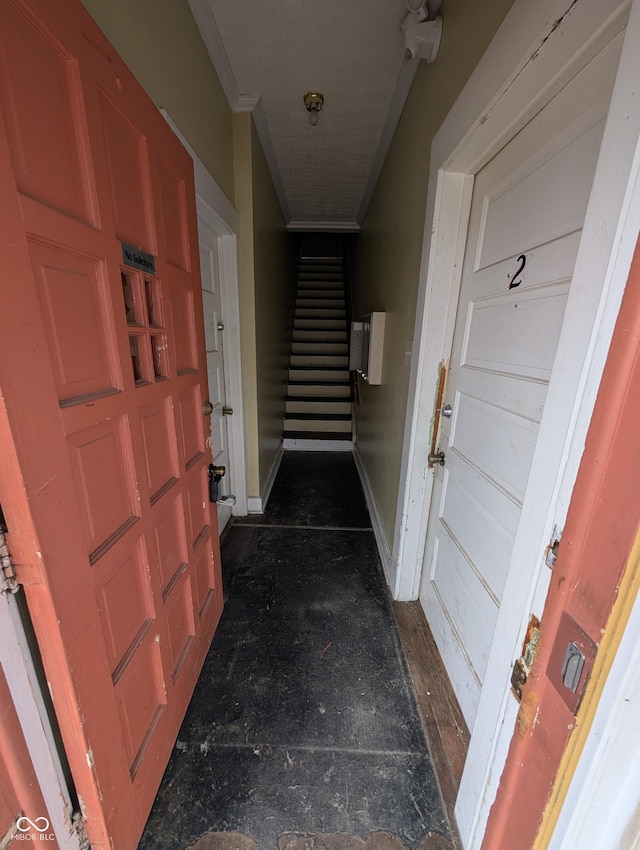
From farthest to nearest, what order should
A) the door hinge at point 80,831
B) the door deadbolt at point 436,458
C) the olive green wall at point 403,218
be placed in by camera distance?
the door deadbolt at point 436,458, the olive green wall at point 403,218, the door hinge at point 80,831

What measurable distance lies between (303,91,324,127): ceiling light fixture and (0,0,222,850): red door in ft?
3.97

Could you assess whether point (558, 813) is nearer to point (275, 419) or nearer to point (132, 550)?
point (132, 550)

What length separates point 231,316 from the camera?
7.30ft

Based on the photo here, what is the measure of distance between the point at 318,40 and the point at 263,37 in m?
0.25

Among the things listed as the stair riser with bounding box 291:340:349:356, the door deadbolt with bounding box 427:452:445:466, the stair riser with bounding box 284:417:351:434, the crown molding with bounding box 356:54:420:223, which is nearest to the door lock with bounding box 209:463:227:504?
the door deadbolt with bounding box 427:452:445:466

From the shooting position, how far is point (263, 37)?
4.99ft

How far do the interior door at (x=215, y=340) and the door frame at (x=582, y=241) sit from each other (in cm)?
126

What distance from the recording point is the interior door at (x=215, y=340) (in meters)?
1.95

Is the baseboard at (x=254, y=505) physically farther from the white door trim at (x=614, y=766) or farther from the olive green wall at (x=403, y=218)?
the white door trim at (x=614, y=766)

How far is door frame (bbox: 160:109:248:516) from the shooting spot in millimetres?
1746

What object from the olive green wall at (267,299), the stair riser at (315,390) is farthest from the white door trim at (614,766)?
the stair riser at (315,390)

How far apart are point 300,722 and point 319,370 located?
13.7 ft

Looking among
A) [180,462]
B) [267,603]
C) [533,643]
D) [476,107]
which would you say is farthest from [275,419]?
[533,643]

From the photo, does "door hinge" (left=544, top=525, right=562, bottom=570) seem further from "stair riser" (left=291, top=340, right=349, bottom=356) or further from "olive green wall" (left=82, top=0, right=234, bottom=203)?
"stair riser" (left=291, top=340, right=349, bottom=356)
